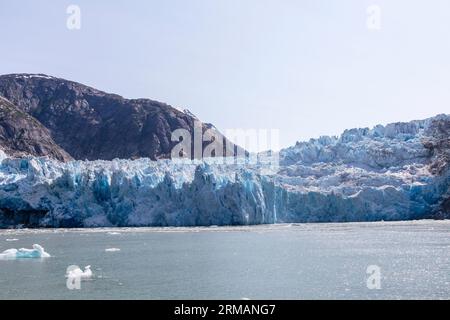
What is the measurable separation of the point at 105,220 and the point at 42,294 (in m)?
32.8

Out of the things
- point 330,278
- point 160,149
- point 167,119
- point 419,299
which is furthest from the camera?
point 167,119

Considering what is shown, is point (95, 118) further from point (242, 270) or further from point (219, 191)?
point (242, 270)

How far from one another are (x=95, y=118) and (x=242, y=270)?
371 ft

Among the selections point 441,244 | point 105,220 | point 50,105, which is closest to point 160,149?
point 50,105

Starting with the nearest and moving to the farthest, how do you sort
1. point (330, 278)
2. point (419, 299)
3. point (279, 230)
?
point (419, 299), point (330, 278), point (279, 230)

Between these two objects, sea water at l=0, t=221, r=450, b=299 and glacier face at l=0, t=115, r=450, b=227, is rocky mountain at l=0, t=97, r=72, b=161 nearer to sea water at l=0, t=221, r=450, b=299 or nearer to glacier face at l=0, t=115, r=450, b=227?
glacier face at l=0, t=115, r=450, b=227

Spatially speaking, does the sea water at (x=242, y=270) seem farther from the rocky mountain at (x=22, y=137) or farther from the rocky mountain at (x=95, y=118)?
the rocky mountain at (x=95, y=118)

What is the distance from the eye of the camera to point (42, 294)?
1636cm

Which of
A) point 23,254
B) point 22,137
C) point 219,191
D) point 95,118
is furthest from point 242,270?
point 95,118

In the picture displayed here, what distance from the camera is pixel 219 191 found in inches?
1869

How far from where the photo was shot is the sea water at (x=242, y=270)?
1627cm

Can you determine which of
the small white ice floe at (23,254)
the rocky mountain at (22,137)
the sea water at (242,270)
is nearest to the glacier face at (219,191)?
the sea water at (242,270)

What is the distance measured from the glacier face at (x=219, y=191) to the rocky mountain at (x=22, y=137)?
45.8m

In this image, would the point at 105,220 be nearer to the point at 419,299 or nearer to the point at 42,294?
the point at 42,294
